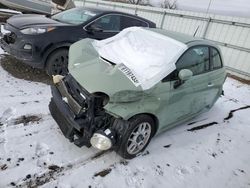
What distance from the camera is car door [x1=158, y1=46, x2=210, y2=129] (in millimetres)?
3352

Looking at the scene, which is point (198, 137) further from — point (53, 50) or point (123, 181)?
point (53, 50)

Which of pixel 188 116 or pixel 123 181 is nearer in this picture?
pixel 123 181

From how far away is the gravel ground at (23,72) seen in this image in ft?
16.8

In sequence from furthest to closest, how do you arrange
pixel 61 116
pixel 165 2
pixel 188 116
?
pixel 165 2 → pixel 188 116 → pixel 61 116

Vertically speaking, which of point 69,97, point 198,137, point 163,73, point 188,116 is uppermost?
point 163,73

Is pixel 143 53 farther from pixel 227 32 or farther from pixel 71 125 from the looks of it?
pixel 227 32

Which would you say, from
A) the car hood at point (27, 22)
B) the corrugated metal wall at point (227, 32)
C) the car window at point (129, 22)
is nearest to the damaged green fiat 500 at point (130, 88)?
the car hood at point (27, 22)

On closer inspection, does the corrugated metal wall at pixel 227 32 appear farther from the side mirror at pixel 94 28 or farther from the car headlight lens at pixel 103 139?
the car headlight lens at pixel 103 139

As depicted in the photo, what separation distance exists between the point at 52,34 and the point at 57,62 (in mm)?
577

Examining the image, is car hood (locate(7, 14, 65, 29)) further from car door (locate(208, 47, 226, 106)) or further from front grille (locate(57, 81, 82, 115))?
car door (locate(208, 47, 226, 106))

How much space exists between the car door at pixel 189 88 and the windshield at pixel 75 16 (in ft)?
9.02

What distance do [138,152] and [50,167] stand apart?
1.21 meters

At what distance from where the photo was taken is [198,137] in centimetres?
416

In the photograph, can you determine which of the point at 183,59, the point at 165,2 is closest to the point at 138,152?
the point at 183,59
